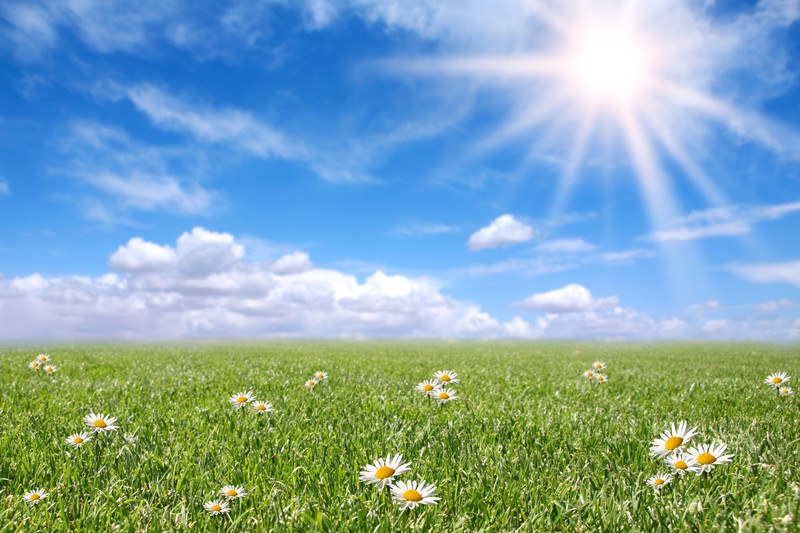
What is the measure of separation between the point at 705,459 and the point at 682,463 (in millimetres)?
151

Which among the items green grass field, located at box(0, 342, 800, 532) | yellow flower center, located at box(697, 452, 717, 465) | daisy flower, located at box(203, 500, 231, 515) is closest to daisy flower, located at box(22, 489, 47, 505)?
green grass field, located at box(0, 342, 800, 532)

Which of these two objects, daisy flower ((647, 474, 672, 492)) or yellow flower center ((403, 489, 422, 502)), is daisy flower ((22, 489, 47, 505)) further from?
daisy flower ((647, 474, 672, 492))

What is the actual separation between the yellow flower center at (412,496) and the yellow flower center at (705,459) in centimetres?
170

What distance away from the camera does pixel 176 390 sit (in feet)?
24.0

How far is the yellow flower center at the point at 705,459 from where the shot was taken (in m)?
2.78

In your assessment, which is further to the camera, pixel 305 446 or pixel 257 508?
pixel 305 446

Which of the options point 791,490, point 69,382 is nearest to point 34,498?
point 791,490

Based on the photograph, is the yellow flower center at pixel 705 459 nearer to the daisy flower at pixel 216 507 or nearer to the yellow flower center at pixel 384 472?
the yellow flower center at pixel 384 472

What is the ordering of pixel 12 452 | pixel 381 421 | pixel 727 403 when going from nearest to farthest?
1. pixel 12 452
2. pixel 381 421
3. pixel 727 403

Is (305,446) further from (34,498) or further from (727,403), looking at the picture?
(727,403)

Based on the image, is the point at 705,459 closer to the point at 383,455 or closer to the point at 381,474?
the point at 381,474

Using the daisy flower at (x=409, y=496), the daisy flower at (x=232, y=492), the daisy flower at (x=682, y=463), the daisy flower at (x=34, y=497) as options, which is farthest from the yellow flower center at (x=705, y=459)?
the daisy flower at (x=34, y=497)

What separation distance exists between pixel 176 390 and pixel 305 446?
168 inches

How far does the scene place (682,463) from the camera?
290cm
